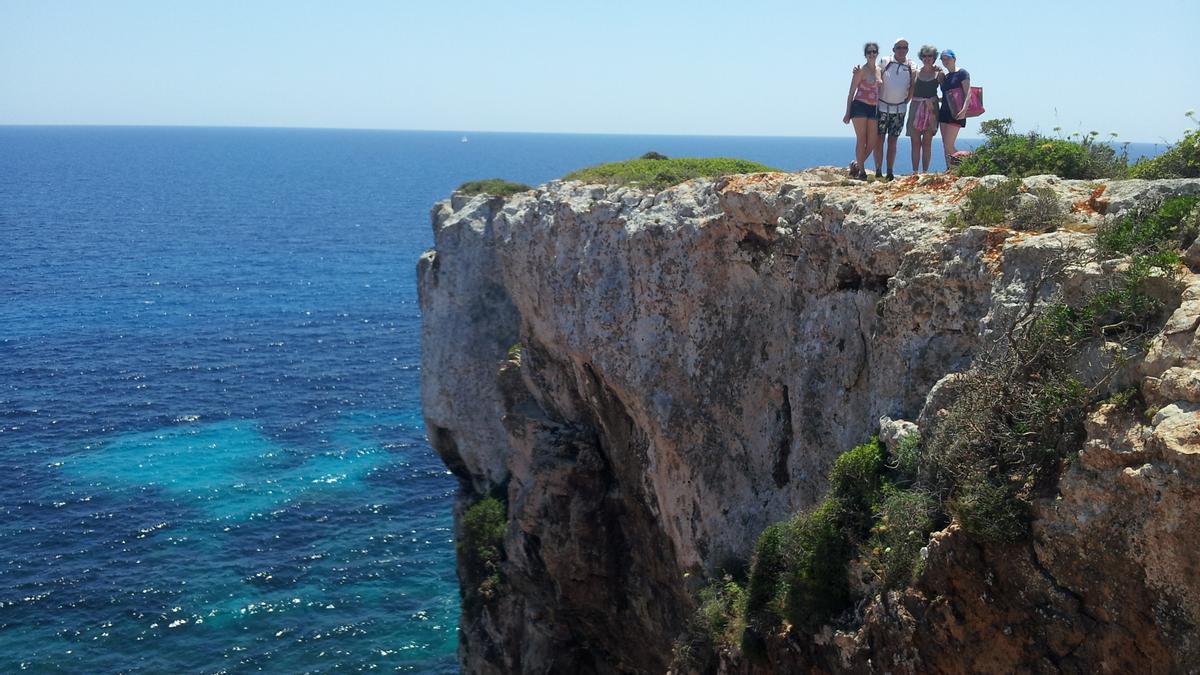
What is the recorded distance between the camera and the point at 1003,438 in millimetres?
11750

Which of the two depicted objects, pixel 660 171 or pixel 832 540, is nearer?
pixel 832 540

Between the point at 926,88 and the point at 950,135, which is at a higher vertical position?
the point at 926,88

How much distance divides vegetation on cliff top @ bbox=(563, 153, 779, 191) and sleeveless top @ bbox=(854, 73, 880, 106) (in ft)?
14.2

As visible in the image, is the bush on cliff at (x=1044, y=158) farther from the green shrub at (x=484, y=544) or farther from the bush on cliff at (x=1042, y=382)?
the green shrub at (x=484, y=544)

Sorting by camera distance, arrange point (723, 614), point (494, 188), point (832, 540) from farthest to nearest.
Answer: point (494, 188) < point (723, 614) < point (832, 540)

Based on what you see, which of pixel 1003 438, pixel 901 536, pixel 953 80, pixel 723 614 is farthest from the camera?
pixel 953 80

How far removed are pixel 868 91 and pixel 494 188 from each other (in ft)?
54.5

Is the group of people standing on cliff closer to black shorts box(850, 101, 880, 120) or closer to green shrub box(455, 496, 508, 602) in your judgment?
black shorts box(850, 101, 880, 120)

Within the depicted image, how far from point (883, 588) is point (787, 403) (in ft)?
23.9

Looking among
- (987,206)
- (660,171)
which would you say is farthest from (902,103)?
(660,171)

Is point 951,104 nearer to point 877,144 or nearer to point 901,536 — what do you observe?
point 877,144

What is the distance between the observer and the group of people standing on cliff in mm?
19844

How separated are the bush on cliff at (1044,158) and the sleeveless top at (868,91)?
100.0 inches

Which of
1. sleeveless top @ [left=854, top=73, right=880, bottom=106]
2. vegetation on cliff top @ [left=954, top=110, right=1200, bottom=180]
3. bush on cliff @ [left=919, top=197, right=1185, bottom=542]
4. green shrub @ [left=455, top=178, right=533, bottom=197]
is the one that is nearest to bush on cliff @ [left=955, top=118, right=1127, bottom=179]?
vegetation on cliff top @ [left=954, top=110, right=1200, bottom=180]
